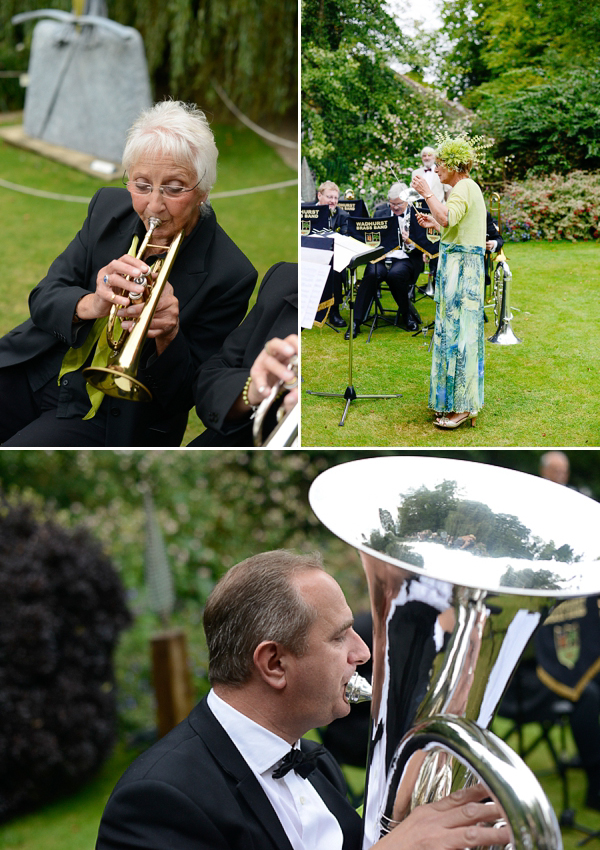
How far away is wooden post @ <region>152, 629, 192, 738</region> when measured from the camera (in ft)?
15.8

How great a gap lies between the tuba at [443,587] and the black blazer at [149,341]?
1.25 metres

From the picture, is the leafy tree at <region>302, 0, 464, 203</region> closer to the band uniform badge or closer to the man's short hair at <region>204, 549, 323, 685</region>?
the band uniform badge

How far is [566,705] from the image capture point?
4281mm

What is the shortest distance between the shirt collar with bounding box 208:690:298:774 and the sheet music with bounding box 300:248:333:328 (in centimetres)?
191

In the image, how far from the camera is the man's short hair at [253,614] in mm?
1579

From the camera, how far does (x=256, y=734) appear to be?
1.57 metres

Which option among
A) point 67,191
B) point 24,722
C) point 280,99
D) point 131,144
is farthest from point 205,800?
point 280,99

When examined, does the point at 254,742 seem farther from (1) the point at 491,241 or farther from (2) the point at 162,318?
(1) the point at 491,241

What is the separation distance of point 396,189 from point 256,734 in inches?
126

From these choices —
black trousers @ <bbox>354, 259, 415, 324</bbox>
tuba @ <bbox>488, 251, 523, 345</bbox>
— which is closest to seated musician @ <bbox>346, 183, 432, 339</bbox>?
black trousers @ <bbox>354, 259, 415, 324</bbox>

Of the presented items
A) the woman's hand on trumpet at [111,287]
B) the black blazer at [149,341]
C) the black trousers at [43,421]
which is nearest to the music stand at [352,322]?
the black blazer at [149,341]

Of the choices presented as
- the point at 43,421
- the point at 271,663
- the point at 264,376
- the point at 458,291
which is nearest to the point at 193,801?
the point at 271,663

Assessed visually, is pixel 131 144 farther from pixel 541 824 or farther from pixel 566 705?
pixel 566 705

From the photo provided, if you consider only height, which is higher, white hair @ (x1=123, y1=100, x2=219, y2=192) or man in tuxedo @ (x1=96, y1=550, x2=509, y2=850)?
white hair @ (x1=123, y1=100, x2=219, y2=192)
